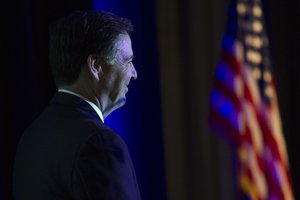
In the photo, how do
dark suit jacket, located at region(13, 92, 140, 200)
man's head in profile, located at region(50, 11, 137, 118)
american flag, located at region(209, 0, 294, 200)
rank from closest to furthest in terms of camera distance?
dark suit jacket, located at region(13, 92, 140, 200) → man's head in profile, located at region(50, 11, 137, 118) → american flag, located at region(209, 0, 294, 200)

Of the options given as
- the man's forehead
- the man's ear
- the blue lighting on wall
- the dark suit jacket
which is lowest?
the blue lighting on wall

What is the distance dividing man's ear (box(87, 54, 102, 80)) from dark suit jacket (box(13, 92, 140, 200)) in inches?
2.4

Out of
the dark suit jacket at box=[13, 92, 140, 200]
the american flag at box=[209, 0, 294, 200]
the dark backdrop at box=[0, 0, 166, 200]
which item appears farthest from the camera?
the dark backdrop at box=[0, 0, 166, 200]

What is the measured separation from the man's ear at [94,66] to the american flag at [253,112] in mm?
1042

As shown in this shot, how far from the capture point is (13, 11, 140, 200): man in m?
0.89

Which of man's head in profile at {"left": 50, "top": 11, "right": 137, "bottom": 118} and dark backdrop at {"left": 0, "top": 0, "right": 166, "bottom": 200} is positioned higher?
man's head in profile at {"left": 50, "top": 11, "right": 137, "bottom": 118}

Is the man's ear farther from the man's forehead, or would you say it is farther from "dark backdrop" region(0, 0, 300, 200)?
"dark backdrop" region(0, 0, 300, 200)

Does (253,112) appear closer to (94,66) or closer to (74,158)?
(94,66)

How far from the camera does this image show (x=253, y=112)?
1.97 m

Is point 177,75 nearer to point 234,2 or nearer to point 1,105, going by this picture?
point 234,2

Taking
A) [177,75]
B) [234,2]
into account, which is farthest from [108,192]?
[177,75]

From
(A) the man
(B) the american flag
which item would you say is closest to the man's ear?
(A) the man

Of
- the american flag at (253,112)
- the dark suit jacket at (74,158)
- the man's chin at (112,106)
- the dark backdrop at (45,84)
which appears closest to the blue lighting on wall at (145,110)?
the dark backdrop at (45,84)

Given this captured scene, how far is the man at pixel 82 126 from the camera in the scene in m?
0.89
